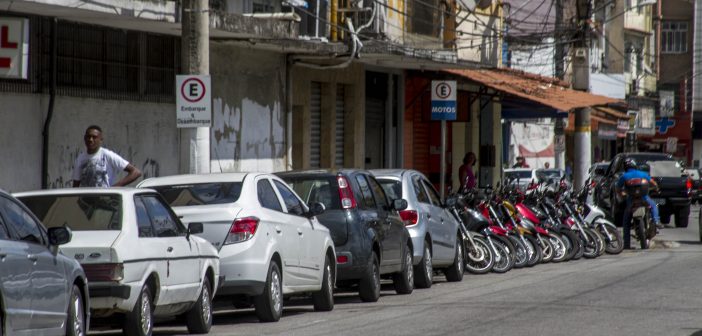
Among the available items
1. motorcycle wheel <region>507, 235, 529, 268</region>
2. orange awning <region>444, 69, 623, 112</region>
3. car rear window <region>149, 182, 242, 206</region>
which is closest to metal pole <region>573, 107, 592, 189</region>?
orange awning <region>444, 69, 623, 112</region>

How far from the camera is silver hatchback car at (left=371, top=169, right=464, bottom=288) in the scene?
18812 mm

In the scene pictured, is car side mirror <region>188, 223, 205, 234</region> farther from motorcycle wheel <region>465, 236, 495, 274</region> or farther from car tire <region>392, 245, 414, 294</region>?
motorcycle wheel <region>465, 236, 495, 274</region>

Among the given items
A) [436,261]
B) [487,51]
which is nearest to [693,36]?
[487,51]

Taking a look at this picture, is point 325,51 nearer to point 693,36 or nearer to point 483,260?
point 483,260

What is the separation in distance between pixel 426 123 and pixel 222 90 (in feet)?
40.6

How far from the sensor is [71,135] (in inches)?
795

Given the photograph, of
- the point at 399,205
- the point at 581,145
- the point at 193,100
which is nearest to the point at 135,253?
the point at 193,100

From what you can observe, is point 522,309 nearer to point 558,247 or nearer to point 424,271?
point 424,271

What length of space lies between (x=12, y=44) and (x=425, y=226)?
5.75 m

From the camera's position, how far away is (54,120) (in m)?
19.7

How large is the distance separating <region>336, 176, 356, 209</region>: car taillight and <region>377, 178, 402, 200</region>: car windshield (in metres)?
2.53

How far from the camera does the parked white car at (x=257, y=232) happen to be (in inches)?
540

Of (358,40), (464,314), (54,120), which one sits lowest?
(464,314)

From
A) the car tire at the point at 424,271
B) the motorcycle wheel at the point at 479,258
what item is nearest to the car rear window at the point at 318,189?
the car tire at the point at 424,271
